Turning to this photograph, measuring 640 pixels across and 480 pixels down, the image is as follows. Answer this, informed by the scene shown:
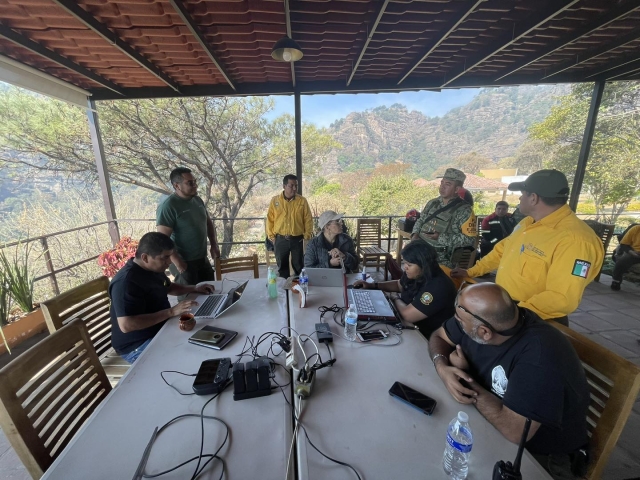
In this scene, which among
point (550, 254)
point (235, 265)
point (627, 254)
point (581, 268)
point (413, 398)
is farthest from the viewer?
point (627, 254)

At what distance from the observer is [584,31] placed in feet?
8.66

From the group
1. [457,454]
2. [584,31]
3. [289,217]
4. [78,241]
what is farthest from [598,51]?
[78,241]

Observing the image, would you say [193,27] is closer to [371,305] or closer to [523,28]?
[371,305]

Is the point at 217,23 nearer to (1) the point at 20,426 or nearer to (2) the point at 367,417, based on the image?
(1) the point at 20,426

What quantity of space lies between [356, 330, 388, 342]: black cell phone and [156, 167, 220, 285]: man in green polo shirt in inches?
74.0

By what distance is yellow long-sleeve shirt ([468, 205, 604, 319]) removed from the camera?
4.40ft

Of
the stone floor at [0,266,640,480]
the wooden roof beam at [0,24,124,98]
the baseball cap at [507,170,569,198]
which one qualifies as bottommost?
the stone floor at [0,266,640,480]

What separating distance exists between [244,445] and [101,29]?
3.38 m

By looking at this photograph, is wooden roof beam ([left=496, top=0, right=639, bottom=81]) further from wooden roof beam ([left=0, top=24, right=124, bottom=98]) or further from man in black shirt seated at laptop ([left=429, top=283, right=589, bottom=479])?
wooden roof beam ([left=0, top=24, right=124, bottom=98])

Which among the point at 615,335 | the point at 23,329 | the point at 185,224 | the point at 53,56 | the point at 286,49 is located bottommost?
the point at 615,335

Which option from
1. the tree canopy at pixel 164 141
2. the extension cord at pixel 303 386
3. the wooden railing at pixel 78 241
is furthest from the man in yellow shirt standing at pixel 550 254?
the tree canopy at pixel 164 141

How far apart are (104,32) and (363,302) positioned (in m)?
3.24

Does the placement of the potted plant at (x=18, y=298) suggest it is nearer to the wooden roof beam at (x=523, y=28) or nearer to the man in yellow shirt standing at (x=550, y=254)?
the man in yellow shirt standing at (x=550, y=254)

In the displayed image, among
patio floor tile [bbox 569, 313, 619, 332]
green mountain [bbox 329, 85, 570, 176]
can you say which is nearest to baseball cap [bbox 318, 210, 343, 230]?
patio floor tile [bbox 569, 313, 619, 332]
